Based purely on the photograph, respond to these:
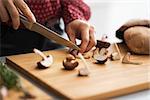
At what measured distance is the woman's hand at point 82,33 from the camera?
2.33 feet

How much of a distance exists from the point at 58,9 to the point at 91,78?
0.34 meters

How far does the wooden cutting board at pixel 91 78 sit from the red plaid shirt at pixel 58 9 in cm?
18

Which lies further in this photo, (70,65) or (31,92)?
(70,65)

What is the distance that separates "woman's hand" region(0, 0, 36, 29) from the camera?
60cm

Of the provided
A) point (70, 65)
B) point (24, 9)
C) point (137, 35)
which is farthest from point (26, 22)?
point (137, 35)

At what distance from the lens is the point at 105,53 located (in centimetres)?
65

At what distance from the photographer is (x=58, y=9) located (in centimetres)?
82

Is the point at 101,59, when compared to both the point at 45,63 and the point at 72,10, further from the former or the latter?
the point at 72,10

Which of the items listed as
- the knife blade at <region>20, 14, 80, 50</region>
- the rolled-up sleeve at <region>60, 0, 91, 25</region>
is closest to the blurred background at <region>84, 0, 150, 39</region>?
the rolled-up sleeve at <region>60, 0, 91, 25</region>

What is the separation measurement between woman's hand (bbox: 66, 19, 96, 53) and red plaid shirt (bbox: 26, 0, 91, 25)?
0.09 feet

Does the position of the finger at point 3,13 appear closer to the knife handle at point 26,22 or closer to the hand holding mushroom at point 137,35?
the knife handle at point 26,22

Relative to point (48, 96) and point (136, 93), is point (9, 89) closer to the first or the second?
point (48, 96)

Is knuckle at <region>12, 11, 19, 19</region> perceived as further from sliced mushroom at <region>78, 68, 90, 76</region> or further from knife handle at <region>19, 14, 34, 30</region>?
sliced mushroom at <region>78, 68, 90, 76</region>

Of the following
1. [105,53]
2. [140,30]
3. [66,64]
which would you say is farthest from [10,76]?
[140,30]
